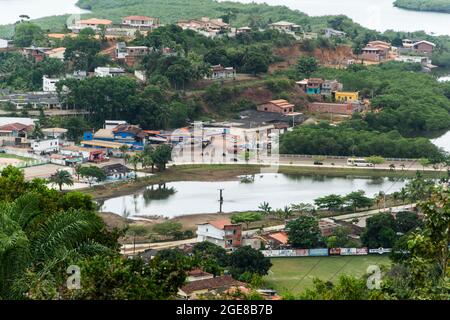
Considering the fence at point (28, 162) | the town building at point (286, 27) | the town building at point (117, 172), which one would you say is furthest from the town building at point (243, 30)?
the town building at point (117, 172)

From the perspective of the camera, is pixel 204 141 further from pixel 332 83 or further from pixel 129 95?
pixel 332 83

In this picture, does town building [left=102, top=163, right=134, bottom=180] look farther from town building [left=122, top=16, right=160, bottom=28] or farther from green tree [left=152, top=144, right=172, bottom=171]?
town building [left=122, top=16, right=160, bottom=28]

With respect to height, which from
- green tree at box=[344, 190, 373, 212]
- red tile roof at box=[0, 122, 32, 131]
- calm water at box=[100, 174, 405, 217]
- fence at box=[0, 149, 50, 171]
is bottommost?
calm water at box=[100, 174, 405, 217]

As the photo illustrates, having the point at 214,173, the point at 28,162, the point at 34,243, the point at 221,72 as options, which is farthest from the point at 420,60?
the point at 34,243

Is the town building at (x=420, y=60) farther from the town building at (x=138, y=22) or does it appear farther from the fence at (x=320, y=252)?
the fence at (x=320, y=252)

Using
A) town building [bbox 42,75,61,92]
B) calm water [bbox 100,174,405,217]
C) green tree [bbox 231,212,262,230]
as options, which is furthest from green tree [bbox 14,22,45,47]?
green tree [bbox 231,212,262,230]

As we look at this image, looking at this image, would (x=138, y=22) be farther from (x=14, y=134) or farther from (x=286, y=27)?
(x=14, y=134)
